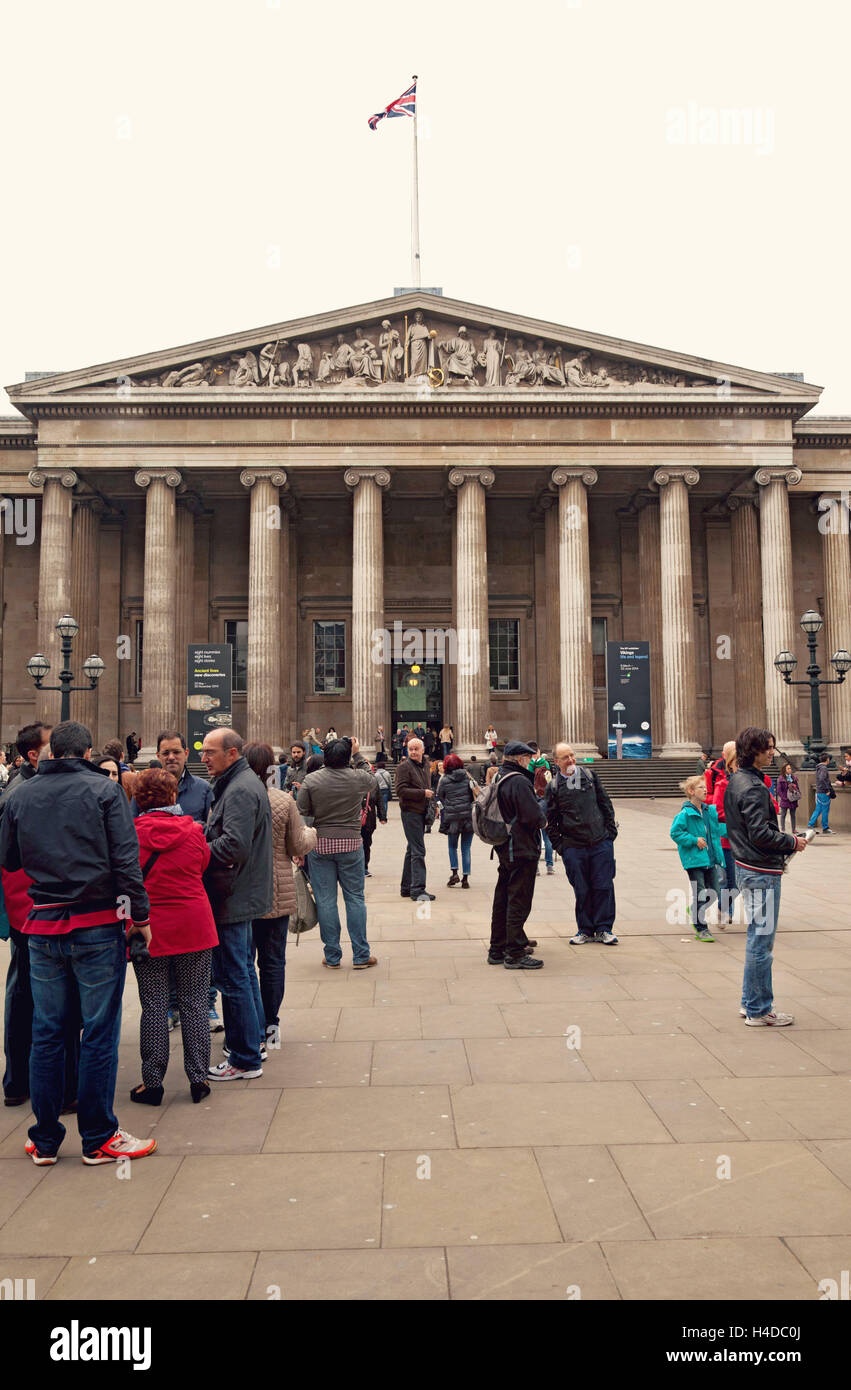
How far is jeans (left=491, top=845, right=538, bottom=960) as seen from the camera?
8523 millimetres

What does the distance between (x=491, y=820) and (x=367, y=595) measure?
2439cm

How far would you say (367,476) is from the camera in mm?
32656

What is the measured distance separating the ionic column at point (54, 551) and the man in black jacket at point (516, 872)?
26.0 metres

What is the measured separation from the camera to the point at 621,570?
126ft

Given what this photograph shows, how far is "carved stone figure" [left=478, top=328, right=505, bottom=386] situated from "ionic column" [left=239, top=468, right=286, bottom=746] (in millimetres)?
7718

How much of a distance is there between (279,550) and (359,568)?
118 inches

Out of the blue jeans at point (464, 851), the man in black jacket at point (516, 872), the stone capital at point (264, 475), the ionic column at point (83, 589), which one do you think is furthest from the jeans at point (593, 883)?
the ionic column at point (83, 589)

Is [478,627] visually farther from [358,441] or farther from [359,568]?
[358,441]

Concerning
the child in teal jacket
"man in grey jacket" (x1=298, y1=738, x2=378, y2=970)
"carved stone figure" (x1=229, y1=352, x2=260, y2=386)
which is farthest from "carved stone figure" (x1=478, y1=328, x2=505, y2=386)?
"man in grey jacket" (x1=298, y1=738, x2=378, y2=970)

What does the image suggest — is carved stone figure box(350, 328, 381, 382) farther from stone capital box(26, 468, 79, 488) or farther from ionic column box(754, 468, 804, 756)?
ionic column box(754, 468, 804, 756)

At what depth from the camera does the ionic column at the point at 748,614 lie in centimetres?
3491

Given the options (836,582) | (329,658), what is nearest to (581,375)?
(836,582)

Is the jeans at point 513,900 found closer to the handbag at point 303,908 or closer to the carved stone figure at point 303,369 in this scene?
the handbag at point 303,908
